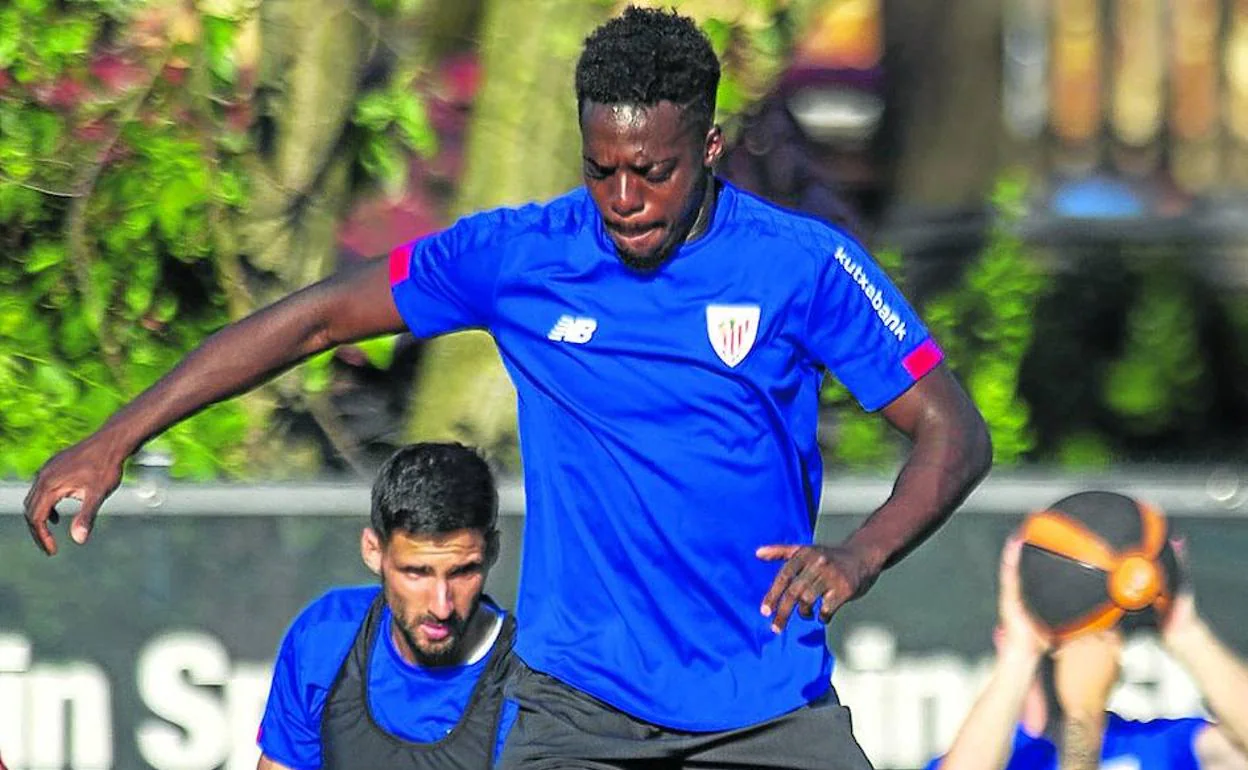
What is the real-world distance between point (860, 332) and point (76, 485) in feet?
4.35

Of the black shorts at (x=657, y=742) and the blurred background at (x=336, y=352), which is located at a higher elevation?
the blurred background at (x=336, y=352)

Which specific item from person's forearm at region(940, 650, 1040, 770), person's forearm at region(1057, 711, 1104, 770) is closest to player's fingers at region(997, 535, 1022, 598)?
person's forearm at region(940, 650, 1040, 770)

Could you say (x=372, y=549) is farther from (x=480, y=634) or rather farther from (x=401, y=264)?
(x=401, y=264)

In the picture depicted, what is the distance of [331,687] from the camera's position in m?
5.87

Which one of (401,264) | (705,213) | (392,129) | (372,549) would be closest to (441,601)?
(372,549)

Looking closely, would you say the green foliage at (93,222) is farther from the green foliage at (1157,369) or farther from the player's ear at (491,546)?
the green foliage at (1157,369)

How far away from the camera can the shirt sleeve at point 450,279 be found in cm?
462

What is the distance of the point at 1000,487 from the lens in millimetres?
6441

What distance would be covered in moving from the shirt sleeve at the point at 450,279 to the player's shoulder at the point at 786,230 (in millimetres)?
425

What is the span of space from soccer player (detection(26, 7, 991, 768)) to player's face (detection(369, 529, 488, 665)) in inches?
46.9

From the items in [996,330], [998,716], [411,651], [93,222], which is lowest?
[998,716]

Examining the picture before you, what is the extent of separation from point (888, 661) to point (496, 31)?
2.38 m

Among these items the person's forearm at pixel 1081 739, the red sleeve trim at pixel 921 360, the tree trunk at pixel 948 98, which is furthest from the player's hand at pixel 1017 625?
the tree trunk at pixel 948 98

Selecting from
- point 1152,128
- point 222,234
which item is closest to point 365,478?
point 222,234
